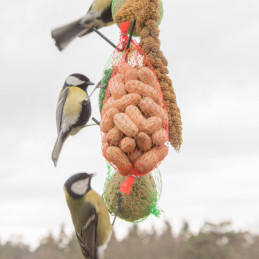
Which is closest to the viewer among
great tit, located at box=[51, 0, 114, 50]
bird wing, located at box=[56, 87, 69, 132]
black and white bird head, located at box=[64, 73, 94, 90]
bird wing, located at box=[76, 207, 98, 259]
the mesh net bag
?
the mesh net bag

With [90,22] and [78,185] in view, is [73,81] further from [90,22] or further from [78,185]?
[78,185]

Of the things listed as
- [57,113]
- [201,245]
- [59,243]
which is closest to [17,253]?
[59,243]

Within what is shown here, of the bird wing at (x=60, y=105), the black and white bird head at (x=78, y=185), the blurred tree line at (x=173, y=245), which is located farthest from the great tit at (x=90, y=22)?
the blurred tree line at (x=173, y=245)

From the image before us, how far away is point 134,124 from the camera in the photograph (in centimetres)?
266

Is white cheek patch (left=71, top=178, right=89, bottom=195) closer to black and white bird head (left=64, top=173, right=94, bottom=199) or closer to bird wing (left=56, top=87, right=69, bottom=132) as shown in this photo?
black and white bird head (left=64, top=173, right=94, bottom=199)

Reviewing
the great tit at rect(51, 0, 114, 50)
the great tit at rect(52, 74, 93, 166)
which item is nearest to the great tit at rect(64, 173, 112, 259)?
the great tit at rect(52, 74, 93, 166)

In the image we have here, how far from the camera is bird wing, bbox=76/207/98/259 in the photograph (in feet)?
10.1

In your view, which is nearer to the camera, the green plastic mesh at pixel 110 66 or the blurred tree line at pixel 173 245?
the green plastic mesh at pixel 110 66

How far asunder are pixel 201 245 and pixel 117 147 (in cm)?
2274

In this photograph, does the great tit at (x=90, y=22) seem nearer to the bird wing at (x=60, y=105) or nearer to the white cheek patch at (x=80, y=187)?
the bird wing at (x=60, y=105)

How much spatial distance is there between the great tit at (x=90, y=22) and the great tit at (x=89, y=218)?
2.95 ft

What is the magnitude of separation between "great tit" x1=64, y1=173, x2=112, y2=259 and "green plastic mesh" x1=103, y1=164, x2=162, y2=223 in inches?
2.8

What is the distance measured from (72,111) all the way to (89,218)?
0.77m

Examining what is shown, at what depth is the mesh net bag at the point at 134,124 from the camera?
267cm
